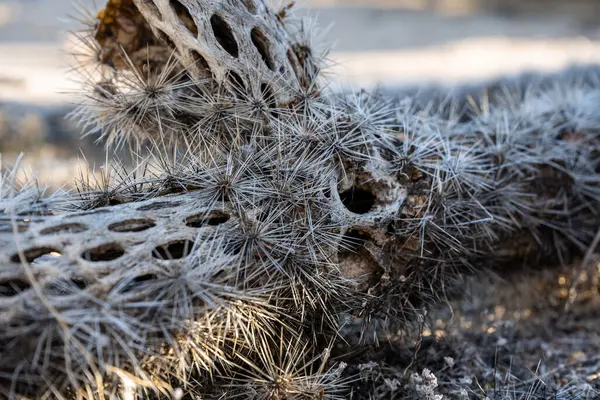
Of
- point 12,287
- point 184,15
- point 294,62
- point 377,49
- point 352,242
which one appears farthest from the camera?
point 377,49

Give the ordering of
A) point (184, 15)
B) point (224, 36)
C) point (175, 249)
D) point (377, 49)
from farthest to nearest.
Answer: point (377, 49), point (224, 36), point (184, 15), point (175, 249)

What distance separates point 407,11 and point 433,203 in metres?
14.5

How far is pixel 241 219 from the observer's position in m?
2.71

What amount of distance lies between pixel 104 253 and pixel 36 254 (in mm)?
265

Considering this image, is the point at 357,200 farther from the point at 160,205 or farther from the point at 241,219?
the point at 160,205

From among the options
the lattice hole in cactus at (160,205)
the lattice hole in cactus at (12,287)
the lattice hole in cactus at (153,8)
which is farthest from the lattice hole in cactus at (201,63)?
the lattice hole in cactus at (12,287)

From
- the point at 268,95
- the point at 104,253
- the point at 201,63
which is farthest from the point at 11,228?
the point at 268,95

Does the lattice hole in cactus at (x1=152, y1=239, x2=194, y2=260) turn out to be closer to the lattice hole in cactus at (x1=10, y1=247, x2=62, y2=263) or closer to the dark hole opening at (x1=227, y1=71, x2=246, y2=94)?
the lattice hole in cactus at (x1=10, y1=247, x2=62, y2=263)

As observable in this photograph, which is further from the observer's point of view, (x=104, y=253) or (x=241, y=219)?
(x=241, y=219)

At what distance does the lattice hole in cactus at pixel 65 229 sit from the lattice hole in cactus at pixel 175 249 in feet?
0.98

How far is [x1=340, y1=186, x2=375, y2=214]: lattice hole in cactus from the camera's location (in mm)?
3248

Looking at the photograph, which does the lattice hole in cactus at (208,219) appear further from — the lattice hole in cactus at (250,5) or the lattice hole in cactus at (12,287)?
the lattice hole in cactus at (250,5)

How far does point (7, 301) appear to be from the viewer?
2.14m

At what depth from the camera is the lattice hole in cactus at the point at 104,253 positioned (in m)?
2.40
